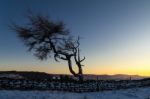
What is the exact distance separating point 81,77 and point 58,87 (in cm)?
1190

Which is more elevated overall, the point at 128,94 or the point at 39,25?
the point at 39,25

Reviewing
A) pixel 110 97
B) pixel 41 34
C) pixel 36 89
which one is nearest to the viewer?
pixel 110 97

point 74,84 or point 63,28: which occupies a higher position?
point 63,28

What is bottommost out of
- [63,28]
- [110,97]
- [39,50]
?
[110,97]

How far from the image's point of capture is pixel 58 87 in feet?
120

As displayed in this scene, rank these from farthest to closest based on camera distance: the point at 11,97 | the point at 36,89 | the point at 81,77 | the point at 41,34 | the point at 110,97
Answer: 1. the point at 41,34
2. the point at 81,77
3. the point at 36,89
4. the point at 110,97
5. the point at 11,97

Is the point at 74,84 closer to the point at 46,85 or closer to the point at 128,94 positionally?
the point at 46,85

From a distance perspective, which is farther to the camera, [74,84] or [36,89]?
[74,84]

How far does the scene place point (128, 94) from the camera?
3459 centimetres

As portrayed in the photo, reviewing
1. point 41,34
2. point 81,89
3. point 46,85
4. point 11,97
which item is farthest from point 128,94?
point 41,34

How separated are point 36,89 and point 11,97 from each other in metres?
7.54

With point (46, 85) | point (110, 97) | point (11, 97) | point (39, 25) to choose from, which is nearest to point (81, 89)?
point (46, 85)

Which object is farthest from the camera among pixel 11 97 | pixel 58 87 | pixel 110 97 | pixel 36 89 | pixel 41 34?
pixel 41 34

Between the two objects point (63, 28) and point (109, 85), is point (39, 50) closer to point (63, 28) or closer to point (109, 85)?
point (63, 28)
